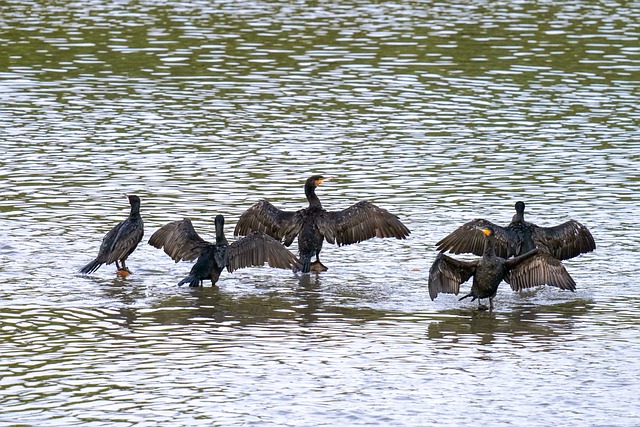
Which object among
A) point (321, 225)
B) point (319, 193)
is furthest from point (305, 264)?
point (319, 193)

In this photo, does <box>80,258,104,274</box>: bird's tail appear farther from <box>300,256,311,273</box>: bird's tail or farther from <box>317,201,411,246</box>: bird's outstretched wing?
<box>317,201,411,246</box>: bird's outstretched wing

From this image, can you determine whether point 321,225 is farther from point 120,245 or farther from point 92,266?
point 92,266

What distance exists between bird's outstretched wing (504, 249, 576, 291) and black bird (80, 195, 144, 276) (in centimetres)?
452

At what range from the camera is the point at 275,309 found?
1517 centimetres

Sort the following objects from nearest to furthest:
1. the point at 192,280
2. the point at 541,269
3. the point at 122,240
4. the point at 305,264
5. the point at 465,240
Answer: the point at 541,269, the point at 192,280, the point at 465,240, the point at 122,240, the point at 305,264

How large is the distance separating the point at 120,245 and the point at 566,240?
5.37 metres

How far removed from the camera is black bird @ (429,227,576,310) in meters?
15.1

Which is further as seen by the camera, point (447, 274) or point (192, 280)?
point (192, 280)

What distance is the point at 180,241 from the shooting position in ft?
54.2

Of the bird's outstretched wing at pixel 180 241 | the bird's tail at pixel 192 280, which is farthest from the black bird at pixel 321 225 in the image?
the bird's tail at pixel 192 280

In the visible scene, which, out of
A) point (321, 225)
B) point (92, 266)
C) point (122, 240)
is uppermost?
point (122, 240)

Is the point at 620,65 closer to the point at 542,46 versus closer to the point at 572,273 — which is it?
the point at 542,46

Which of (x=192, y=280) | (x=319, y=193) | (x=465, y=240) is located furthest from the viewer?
(x=319, y=193)

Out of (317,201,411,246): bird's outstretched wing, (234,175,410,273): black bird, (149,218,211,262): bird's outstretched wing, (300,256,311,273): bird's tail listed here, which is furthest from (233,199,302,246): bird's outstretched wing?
(149,218,211,262): bird's outstretched wing
